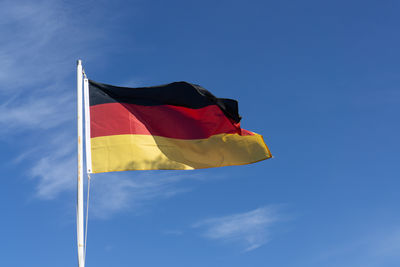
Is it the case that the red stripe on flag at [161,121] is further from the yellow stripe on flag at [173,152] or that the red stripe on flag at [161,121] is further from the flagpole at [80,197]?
the flagpole at [80,197]

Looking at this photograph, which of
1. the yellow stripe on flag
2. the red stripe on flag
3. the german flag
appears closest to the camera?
the yellow stripe on flag

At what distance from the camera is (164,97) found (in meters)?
17.7

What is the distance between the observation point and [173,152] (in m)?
16.9

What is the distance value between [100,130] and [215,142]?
3.66 meters

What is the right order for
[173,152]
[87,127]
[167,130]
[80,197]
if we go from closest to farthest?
[80,197] → [87,127] → [173,152] → [167,130]

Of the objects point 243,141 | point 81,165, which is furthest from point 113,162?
point 243,141

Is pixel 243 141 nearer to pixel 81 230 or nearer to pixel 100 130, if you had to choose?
pixel 100 130

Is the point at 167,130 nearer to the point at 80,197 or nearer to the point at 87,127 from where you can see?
the point at 87,127

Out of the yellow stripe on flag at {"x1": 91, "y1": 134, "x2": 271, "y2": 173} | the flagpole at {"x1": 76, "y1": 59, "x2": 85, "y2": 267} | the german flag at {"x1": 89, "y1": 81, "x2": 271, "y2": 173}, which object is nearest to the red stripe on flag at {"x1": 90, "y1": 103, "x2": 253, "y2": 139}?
the german flag at {"x1": 89, "y1": 81, "x2": 271, "y2": 173}

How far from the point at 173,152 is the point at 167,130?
0.87m

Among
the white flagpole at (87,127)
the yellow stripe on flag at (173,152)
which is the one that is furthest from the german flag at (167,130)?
the white flagpole at (87,127)

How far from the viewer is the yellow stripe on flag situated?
51.6ft

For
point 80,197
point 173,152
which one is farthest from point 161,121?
point 80,197

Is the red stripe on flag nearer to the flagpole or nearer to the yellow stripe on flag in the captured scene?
the yellow stripe on flag
